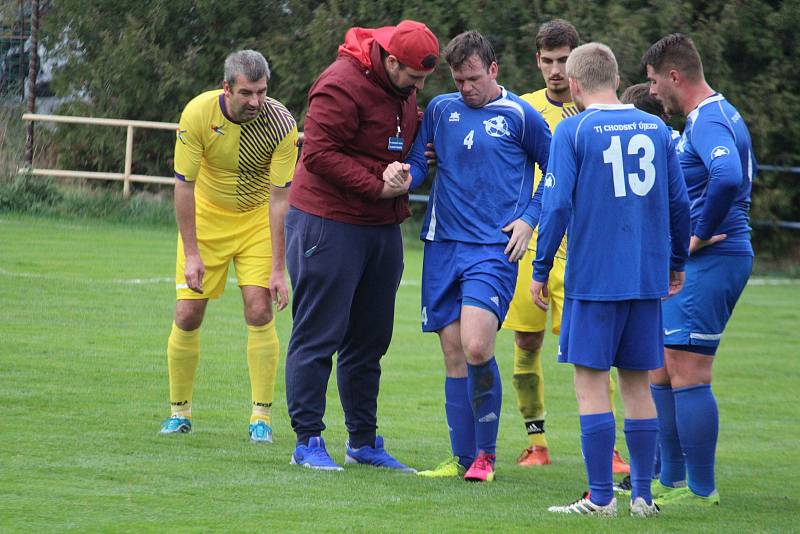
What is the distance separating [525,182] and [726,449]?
2737 millimetres

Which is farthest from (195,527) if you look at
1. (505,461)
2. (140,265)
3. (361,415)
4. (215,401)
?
(140,265)

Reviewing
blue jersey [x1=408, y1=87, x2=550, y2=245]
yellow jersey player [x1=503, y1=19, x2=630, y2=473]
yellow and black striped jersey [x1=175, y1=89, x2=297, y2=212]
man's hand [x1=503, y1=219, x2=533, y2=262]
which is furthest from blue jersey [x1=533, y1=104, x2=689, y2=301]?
yellow and black striped jersey [x1=175, y1=89, x2=297, y2=212]

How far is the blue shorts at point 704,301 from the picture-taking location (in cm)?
633

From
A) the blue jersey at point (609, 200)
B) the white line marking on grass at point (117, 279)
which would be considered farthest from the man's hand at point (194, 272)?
the white line marking on grass at point (117, 279)

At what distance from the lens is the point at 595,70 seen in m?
5.76

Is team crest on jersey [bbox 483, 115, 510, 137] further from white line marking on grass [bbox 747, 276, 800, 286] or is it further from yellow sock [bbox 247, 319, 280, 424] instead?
white line marking on grass [bbox 747, 276, 800, 286]

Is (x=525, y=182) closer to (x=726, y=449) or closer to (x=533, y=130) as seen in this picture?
(x=533, y=130)

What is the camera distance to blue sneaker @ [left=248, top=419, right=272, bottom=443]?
7.56m

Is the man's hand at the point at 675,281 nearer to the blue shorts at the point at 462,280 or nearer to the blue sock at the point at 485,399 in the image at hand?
the blue shorts at the point at 462,280

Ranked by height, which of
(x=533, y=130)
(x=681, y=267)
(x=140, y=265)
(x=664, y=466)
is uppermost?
(x=533, y=130)

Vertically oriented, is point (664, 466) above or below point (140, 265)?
above

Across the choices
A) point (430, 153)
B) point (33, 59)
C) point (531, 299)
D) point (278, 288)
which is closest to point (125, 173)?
point (33, 59)

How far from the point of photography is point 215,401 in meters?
8.95

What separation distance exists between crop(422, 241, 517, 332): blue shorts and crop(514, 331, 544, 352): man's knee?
115 cm
